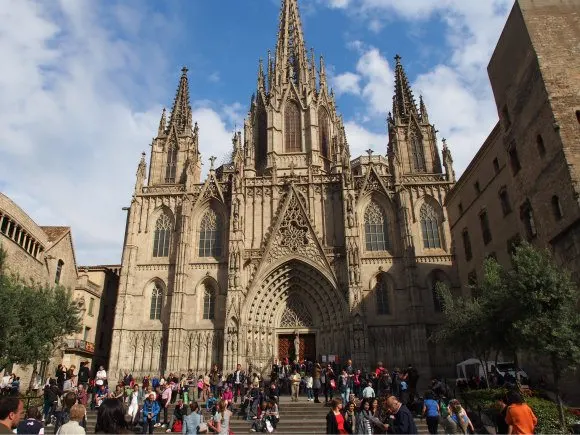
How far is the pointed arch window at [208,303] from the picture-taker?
31688 millimetres

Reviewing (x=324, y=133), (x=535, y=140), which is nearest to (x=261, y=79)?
(x=324, y=133)

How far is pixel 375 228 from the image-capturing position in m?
33.3

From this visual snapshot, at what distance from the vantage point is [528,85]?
67.2 feet

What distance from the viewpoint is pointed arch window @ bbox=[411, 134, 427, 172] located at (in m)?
36.2

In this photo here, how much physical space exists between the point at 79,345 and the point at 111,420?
32.3m

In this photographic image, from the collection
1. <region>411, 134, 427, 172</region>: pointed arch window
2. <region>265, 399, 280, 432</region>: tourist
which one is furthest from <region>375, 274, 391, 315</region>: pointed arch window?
<region>265, 399, 280, 432</region>: tourist

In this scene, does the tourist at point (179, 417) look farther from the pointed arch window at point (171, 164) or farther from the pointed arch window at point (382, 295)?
the pointed arch window at point (171, 164)

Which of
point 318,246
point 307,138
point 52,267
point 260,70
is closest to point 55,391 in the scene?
point 52,267

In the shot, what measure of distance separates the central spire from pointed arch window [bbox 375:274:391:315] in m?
21.0

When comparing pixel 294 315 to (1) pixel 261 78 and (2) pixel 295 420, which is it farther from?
(1) pixel 261 78

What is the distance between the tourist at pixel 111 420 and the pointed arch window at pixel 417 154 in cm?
3383

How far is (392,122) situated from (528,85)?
1800cm

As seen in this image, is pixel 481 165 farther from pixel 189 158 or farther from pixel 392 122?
pixel 189 158

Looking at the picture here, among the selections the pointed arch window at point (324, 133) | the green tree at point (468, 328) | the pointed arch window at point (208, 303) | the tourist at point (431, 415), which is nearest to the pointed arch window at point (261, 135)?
the pointed arch window at point (324, 133)
